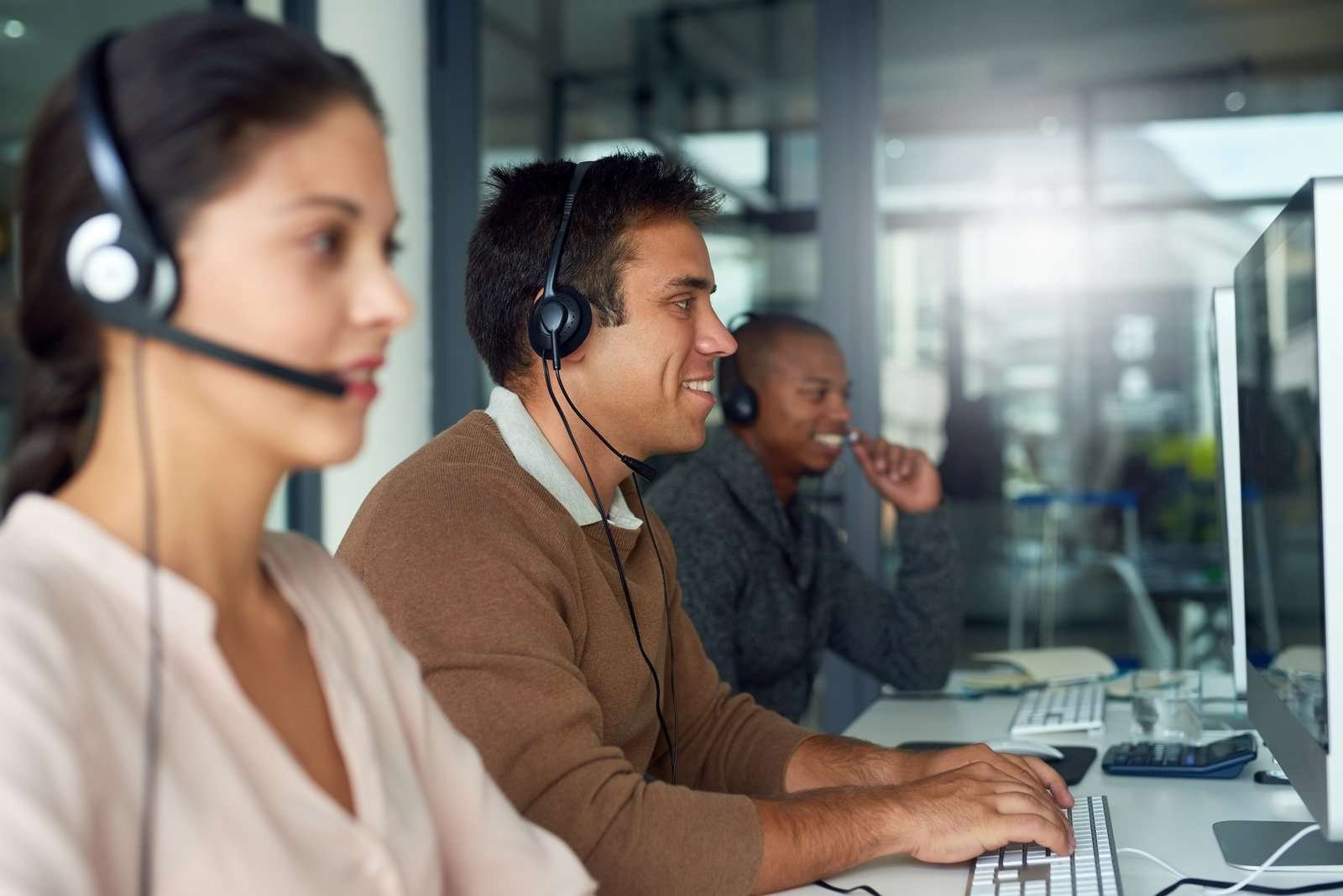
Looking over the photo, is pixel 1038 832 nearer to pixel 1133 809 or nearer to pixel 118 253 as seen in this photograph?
pixel 1133 809

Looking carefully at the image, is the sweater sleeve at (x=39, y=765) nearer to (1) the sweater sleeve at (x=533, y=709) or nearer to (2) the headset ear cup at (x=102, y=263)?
(2) the headset ear cup at (x=102, y=263)

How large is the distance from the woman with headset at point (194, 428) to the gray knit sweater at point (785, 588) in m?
1.36

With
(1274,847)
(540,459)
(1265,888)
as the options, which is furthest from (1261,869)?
(540,459)

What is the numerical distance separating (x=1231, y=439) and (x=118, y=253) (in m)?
1.28

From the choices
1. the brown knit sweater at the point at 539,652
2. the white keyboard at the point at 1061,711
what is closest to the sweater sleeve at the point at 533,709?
the brown knit sweater at the point at 539,652

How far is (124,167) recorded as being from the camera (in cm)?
70

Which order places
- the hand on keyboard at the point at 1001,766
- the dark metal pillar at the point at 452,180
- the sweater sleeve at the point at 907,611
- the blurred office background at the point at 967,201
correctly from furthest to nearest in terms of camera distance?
1. the dark metal pillar at the point at 452,180
2. the blurred office background at the point at 967,201
3. the sweater sleeve at the point at 907,611
4. the hand on keyboard at the point at 1001,766

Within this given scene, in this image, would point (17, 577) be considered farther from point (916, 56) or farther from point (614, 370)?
point (916, 56)

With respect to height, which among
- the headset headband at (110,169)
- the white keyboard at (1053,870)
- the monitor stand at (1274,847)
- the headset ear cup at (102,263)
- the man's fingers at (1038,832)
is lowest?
the monitor stand at (1274,847)

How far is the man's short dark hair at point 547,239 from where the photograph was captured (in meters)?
1.52

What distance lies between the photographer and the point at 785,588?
7.54 feet

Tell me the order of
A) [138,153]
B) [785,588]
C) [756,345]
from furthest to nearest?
[756,345] < [785,588] < [138,153]

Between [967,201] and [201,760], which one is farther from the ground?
[967,201]

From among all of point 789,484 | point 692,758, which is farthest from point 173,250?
point 789,484
